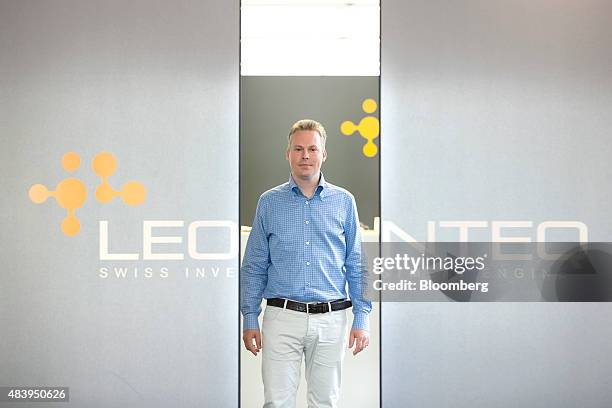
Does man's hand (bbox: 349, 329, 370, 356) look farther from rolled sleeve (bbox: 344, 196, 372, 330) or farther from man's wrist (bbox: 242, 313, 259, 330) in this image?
man's wrist (bbox: 242, 313, 259, 330)

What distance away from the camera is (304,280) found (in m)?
3.02

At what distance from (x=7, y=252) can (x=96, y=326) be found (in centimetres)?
65

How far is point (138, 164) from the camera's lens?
3.89m

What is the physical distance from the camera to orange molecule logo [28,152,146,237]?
389cm

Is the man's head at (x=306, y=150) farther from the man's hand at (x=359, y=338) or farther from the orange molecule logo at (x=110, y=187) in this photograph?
the orange molecule logo at (x=110, y=187)

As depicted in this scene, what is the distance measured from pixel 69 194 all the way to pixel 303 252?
1.59 meters

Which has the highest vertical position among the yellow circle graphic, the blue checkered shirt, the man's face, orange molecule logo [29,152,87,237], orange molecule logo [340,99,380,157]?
the yellow circle graphic

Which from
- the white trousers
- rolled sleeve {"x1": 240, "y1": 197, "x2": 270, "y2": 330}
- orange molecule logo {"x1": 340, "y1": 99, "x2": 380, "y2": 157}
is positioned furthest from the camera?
orange molecule logo {"x1": 340, "y1": 99, "x2": 380, "y2": 157}

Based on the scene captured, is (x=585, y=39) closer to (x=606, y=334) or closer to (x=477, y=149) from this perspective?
(x=477, y=149)

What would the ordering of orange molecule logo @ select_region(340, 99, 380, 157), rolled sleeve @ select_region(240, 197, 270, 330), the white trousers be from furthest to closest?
1. orange molecule logo @ select_region(340, 99, 380, 157)
2. rolled sleeve @ select_region(240, 197, 270, 330)
3. the white trousers

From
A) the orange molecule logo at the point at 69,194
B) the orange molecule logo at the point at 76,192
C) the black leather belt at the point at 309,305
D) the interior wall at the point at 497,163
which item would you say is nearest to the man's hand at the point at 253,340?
the black leather belt at the point at 309,305

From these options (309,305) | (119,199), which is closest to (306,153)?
(309,305)

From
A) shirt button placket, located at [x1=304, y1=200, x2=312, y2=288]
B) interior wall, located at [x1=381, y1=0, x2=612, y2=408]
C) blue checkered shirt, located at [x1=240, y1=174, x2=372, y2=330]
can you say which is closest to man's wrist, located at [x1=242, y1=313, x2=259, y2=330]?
blue checkered shirt, located at [x1=240, y1=174, x2=372, y2=330]

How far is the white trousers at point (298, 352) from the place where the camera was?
2975 mm
